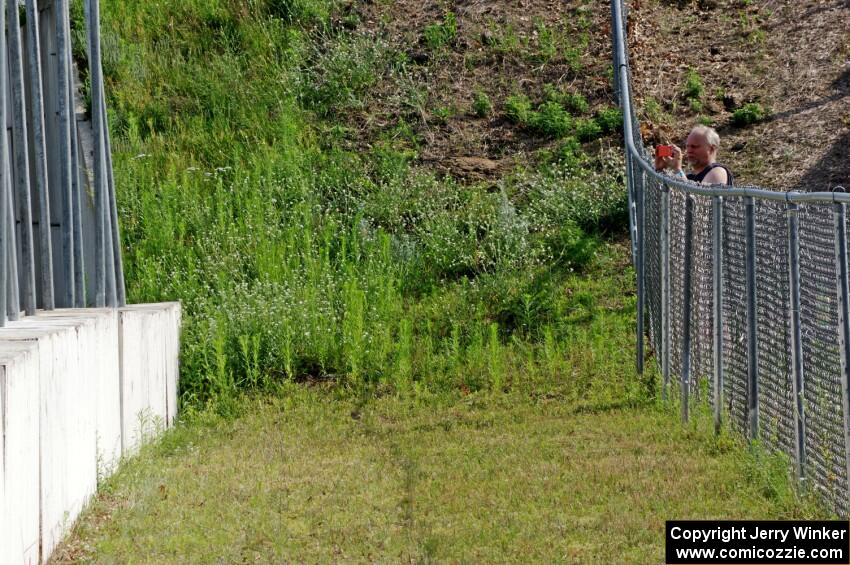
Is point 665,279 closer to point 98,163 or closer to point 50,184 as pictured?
point 98,163

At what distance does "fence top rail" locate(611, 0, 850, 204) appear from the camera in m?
5.35

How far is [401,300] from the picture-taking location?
11875 mm

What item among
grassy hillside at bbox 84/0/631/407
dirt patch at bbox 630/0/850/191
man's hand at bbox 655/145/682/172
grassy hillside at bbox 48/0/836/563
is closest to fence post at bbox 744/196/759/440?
grassy hillside at bbox 48/0/836/563

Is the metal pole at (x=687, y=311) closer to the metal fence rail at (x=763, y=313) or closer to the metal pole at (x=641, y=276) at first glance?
the metal fence rail at (x=763, y=313)

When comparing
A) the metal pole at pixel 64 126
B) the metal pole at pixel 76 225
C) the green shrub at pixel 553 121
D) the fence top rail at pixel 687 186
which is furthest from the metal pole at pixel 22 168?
the green shrub at pixel 553 121

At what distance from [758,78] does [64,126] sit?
34.0 ft

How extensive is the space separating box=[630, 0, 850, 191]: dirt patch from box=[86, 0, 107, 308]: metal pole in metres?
7.89

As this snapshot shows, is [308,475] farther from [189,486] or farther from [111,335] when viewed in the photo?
[111,335]

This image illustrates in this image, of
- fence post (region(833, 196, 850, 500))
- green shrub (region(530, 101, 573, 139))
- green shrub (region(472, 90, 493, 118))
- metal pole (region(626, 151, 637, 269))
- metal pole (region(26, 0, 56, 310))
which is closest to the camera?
fence post (region(833, 196, 850, 500))

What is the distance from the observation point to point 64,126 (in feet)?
24.1

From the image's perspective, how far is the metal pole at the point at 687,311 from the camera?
8.06 m

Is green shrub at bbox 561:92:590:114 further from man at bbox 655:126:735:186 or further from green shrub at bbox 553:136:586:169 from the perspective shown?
man at bbox 655:126:735:186

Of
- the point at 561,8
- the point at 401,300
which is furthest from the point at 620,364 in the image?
the point at 561,8

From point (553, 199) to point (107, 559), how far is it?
27.8ft
